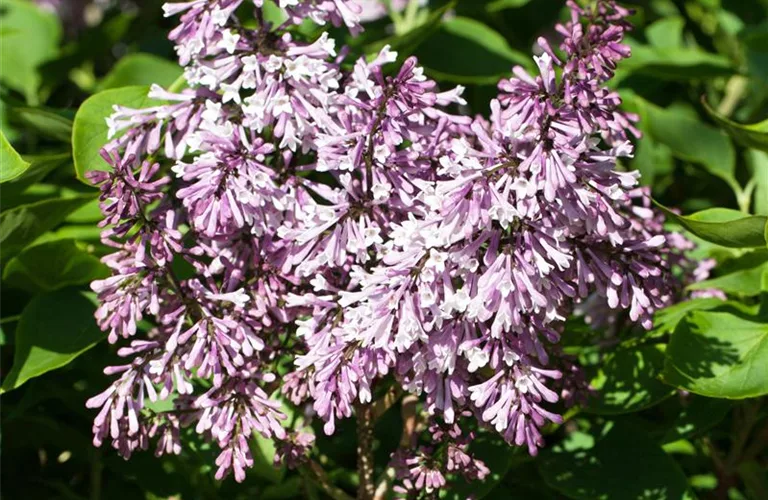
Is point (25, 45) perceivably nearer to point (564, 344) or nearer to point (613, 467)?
point (564, 344)

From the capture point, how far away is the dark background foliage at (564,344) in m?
1.20

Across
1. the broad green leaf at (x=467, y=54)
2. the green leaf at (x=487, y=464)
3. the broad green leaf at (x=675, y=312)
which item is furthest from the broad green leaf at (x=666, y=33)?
the green leaf at (x=487, y=464)

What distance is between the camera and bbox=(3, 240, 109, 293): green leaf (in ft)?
4.18

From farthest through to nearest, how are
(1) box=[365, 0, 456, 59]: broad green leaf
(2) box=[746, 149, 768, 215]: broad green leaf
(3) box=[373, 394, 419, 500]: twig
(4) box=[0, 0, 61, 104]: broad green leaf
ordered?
(4) box=[0, 0, 61, 104]: broad green leaf → (2) box=[746, 149, 768, 215]: broad green leaf → (1) box=[365, 0, 456, 59]: broad green leaf → (3) box=[373, 394, 419, 500]: twig

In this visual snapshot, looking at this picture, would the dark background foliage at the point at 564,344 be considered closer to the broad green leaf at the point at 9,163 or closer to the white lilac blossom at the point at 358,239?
the broad green leaf at the point at 9,163

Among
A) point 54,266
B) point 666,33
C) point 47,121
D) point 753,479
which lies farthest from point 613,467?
point 666,33

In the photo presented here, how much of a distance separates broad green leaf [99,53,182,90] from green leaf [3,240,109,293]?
1.39 ft

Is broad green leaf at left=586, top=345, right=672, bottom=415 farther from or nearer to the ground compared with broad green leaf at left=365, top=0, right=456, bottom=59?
nearer to the ground

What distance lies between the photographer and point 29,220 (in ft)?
4.06

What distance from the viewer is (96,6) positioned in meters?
2.89

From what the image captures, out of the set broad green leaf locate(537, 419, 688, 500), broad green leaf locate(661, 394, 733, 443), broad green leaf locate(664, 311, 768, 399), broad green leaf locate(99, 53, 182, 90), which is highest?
broad green leaf locate(664, 311, 768, 399)

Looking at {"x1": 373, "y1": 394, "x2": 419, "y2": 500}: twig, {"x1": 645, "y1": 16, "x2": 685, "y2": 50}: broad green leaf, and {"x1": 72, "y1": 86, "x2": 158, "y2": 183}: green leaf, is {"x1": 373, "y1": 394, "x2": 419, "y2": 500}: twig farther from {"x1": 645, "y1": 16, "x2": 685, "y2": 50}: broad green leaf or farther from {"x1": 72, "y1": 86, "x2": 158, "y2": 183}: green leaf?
{"x1": 645, "y1": 16, "x2": 685, "y2": 50}: broad green leaf

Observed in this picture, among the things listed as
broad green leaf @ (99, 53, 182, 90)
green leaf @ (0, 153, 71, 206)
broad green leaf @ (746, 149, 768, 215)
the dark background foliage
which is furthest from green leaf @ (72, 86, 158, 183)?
broad green leaf @ (746, 149, 768, 215)

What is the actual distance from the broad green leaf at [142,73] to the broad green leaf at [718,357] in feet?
2.90
